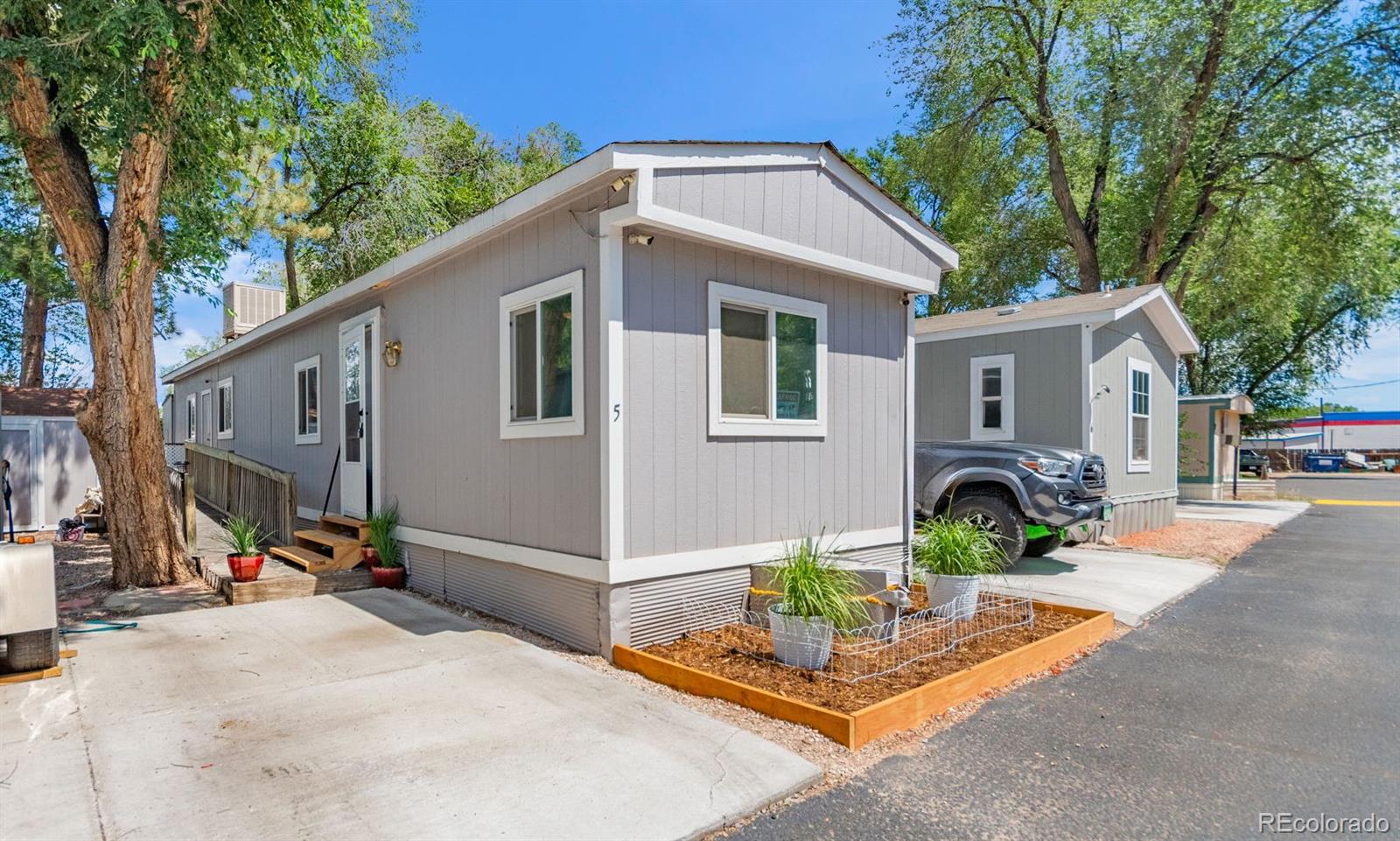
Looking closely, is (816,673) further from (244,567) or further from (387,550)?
(244,567)

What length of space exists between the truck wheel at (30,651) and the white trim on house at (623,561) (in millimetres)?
2394

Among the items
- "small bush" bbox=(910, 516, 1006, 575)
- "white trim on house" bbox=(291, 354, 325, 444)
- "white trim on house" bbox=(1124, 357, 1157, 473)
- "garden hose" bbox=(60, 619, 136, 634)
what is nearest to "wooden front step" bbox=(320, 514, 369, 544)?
"white trim on house" bbox=(291, 354, 325, 444)

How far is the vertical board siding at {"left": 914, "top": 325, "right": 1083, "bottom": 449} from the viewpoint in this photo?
9.40 metres

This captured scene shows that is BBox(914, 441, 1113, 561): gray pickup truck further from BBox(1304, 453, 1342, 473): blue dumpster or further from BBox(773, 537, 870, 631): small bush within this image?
BBox(1304, 453, 1342, 473): blue dumpster

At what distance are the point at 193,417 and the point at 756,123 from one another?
1345cm

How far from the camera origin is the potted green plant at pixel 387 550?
645cm

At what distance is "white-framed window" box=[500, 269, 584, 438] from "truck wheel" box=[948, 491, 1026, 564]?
4.39 metres

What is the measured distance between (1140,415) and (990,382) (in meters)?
2.55

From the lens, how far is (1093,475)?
772cm

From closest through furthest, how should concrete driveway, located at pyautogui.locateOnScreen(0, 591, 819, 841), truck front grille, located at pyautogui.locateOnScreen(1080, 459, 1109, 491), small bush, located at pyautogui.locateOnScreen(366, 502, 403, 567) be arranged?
concrete driveway, located at pyautogui.locateOnScreen(0, 591, 819, 841), small bush, located at pyautogui.locateOnScreen(366, 502, 403, 567), truck front grille, located at pyautogui.locateOnScreen(1080, 459, 1109, 491)

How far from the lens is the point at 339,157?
49.9ft

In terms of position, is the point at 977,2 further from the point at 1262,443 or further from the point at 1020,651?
the point at 1262,443

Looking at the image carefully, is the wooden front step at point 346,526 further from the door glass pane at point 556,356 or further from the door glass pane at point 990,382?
the door glass pane at point 990,382

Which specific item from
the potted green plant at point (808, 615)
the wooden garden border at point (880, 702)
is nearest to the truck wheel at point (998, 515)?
the wooden garden border at point (880, 702)
